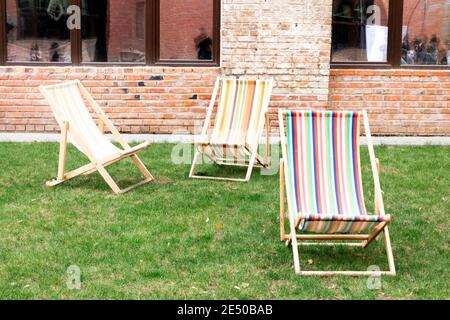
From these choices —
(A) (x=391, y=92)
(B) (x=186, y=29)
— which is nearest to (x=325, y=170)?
(A) (x=391, y=92)

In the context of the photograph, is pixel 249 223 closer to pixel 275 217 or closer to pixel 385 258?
pixel 275 217

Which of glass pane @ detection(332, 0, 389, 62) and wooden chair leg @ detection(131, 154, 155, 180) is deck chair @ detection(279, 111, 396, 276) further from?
glass pane @ detection(332, 0, 389, 62)

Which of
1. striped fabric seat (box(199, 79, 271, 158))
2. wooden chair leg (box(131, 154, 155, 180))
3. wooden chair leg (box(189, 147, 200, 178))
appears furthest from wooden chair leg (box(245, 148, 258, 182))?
wooden chair leg (box(131, 154, 155, 180))

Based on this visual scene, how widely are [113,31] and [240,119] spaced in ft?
9.01

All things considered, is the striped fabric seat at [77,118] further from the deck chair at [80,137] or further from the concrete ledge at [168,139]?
the concrete ledge at [168,139]

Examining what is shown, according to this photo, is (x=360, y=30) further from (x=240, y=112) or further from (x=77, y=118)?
(x=77, y=118)

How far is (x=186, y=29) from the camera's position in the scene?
11023 mm

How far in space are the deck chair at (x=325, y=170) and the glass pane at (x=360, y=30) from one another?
492 cm

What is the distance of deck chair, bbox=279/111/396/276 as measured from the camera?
612cm

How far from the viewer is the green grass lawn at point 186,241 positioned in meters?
5.34

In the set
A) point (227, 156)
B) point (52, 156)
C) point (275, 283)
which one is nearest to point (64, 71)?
point (52, 156)

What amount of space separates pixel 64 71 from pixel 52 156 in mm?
1749

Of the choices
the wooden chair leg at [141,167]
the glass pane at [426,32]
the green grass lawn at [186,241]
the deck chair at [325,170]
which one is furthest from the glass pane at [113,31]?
the deck chair at [325,170]
